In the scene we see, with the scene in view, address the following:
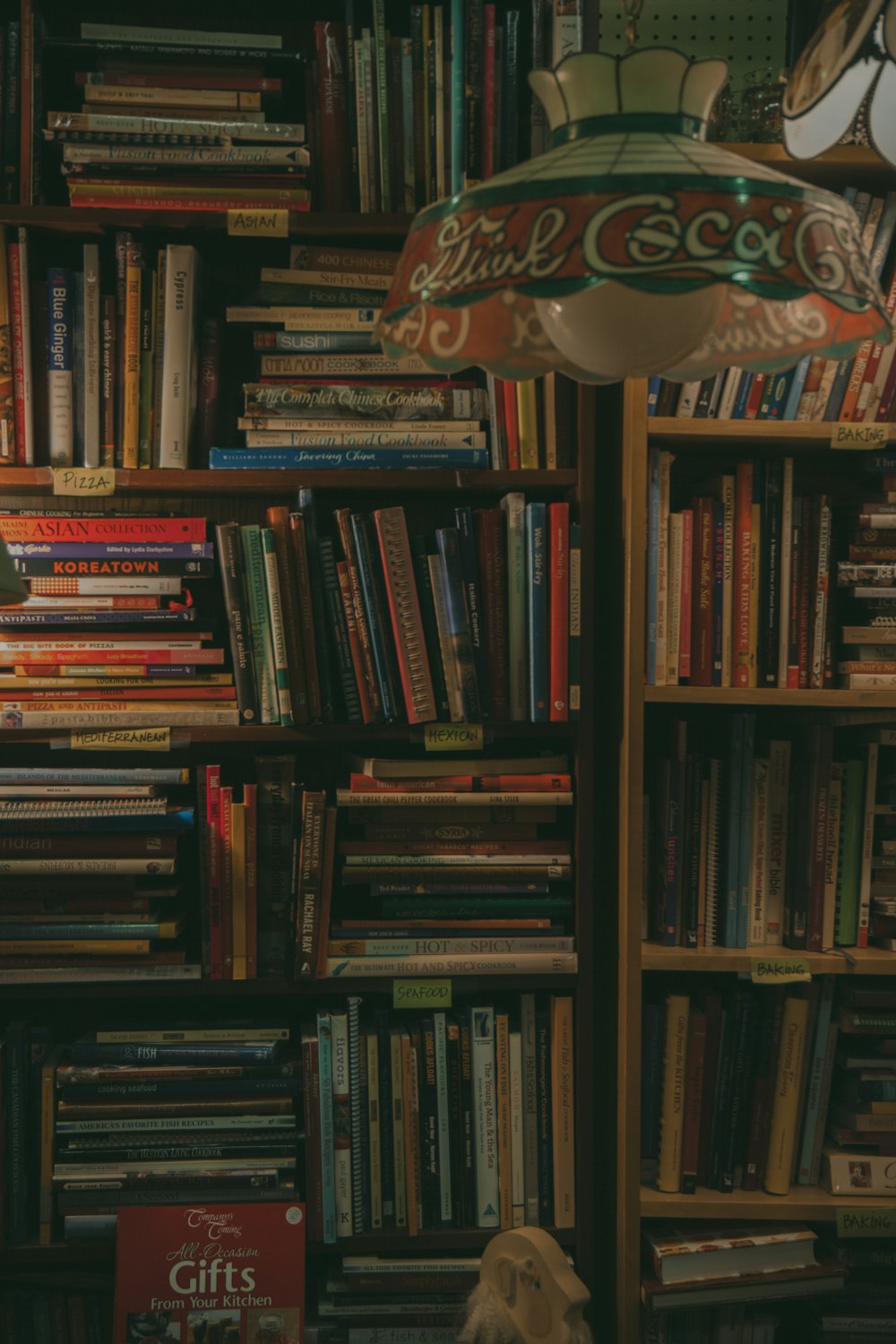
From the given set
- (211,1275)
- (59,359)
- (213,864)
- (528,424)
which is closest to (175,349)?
(59,359)

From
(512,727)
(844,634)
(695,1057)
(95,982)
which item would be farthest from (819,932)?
(95,982)

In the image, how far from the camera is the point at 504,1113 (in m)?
1.65

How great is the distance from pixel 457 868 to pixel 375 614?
0.40m

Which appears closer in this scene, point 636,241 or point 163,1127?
point 636,241

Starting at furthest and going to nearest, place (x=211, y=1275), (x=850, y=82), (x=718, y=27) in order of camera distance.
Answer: (x=718, y=27) < (x=211, y=1275) < (x=850, y=82)

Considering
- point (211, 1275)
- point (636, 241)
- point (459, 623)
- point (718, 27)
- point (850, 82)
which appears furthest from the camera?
point (718, 27)

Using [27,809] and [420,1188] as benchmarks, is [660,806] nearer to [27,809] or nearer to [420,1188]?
[420,1188]

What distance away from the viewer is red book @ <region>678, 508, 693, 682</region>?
1.62 m

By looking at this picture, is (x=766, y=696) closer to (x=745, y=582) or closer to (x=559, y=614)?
(x=745, y=582)

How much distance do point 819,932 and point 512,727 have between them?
21.7 inches

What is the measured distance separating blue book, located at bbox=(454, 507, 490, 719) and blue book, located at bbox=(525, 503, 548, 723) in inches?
2.8

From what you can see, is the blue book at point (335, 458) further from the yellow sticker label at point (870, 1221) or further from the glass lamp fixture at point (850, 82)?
the yellow sticker label at point (870, 1221)

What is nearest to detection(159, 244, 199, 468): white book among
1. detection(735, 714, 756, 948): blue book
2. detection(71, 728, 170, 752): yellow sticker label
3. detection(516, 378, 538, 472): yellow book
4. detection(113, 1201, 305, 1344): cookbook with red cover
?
detection(71, 728, 170, 752): yellow sticker label

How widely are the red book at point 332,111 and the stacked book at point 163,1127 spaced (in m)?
1.29
